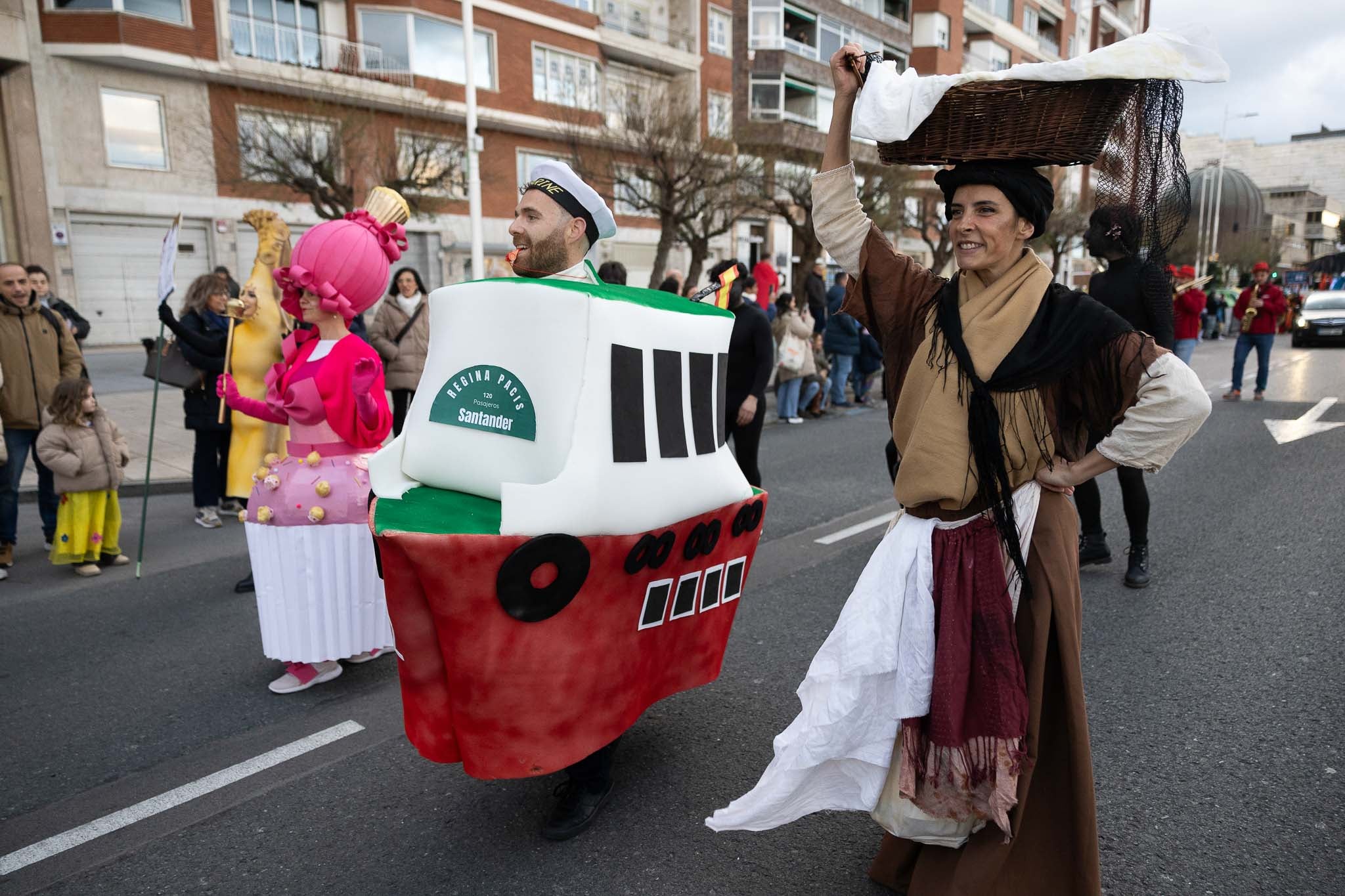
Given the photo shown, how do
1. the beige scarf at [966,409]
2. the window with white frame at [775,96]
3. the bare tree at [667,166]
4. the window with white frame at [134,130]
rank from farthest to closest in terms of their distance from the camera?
the window with white frame at [775,96] → the window with white frame at [134,130] → the bare tree at [667,166] → the beige scarf at [966,409]

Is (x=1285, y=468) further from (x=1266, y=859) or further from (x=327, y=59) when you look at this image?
(x=327, y=59)

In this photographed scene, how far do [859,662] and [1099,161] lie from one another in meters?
1.32

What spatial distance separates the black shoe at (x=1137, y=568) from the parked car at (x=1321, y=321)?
21674 millimetres

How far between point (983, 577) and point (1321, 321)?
82.7 ft

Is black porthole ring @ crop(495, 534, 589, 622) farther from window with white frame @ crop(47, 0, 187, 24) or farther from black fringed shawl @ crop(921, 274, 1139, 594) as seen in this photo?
window with white frame @ crop(47, 0, 187, 24)

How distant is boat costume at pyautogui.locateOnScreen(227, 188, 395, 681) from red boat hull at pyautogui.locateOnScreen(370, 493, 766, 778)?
51.0 inches

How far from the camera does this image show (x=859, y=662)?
214 centimetres

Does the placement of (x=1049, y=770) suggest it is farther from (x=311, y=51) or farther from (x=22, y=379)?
(x=311, y=51)

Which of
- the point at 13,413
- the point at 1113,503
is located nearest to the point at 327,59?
the point at 13,413

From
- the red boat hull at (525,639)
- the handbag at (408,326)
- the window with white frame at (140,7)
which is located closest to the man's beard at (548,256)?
the red boat hull at (525,639)

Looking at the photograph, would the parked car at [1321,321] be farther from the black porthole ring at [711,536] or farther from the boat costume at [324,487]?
the boat costume at [324,487]

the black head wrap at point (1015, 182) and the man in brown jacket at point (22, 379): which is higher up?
the black head wrap at point (1015, 182)

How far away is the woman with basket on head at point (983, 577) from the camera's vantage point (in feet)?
6.81

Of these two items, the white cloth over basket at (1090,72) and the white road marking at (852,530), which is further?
the white road marking at (852,530)
